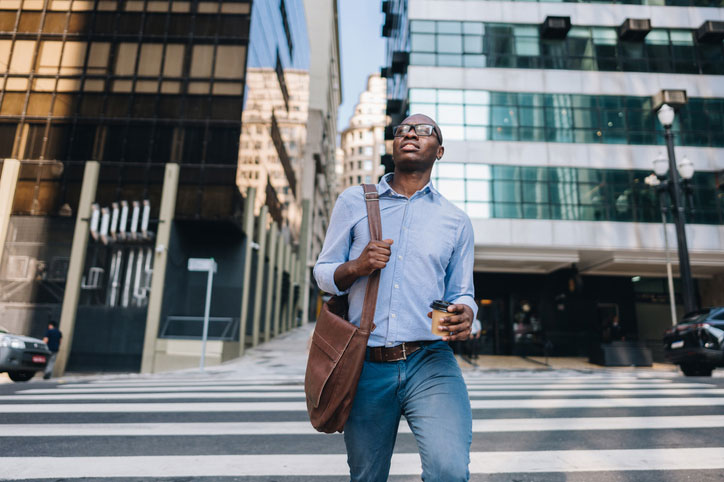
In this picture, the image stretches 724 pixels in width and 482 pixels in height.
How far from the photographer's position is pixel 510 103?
20.4 metres

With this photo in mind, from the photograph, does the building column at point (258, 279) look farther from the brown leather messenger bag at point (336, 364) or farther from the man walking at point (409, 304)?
the brown leather messenger bag at point (336, 364)

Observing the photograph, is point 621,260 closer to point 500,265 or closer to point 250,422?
point 500,265

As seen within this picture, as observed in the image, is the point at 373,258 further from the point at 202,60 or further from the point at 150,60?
the point at 150,60

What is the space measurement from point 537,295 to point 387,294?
22.4 m

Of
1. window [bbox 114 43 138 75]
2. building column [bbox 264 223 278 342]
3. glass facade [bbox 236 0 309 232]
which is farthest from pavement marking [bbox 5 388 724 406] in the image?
building column [bbox 264 223 278 342]

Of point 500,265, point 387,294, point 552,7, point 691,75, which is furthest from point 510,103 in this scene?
point 387,294

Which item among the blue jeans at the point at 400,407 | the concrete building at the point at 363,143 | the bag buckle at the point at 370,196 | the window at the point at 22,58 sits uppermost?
the concrete building at the point at 363,143

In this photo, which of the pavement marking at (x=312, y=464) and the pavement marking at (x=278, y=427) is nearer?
the pavement marking at (x=312, y=464)

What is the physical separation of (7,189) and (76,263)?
5.53 m

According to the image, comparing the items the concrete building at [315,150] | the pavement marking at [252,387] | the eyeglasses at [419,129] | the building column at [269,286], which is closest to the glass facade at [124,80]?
the building column at [269,286]

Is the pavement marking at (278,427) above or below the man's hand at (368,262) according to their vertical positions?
below

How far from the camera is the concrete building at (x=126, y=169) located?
17.7 meters

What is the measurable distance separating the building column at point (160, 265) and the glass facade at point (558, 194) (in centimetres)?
1107

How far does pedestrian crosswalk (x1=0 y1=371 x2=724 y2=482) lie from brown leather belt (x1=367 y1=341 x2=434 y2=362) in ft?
7.12
